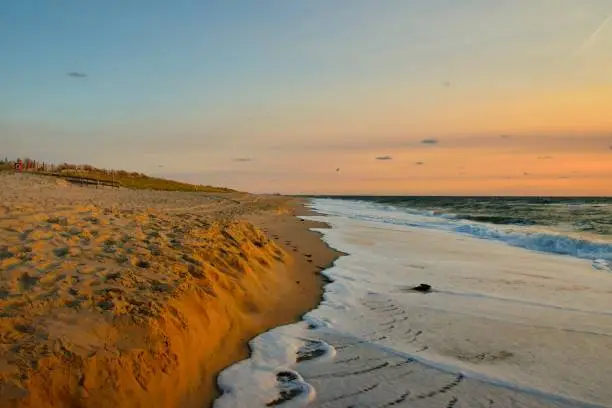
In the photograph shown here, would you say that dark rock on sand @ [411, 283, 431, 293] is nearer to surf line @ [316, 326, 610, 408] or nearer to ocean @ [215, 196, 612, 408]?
ocean @ [215, 196, 612, 408]

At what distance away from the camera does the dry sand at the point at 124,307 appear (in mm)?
3588

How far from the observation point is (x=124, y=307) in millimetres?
4676

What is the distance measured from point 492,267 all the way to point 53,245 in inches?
355

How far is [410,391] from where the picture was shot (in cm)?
427

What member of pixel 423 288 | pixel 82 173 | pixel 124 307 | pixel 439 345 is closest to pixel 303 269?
pixel 423 288

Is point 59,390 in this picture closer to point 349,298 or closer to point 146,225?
point 349,298

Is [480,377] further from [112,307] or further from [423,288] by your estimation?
[423,288]

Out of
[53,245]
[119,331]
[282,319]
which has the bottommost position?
[282,319]

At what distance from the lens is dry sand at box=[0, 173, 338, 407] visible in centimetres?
359

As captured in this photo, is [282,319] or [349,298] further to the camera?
[349,298]

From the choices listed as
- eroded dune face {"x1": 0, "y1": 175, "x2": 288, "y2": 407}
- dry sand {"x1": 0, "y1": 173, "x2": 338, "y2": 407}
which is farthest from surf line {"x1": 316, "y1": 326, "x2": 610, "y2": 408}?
eroded dune face {"x1": 0, "y1": 175, "x2": 288, "y2": 407}

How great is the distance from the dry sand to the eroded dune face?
1 centimetres

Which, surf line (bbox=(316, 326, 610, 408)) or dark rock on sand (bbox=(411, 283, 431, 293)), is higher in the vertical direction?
dark rock on sand (bbox=(411, 283, 431, 293))

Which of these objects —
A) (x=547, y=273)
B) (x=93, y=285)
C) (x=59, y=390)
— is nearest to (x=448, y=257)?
(x=547, y=273)
